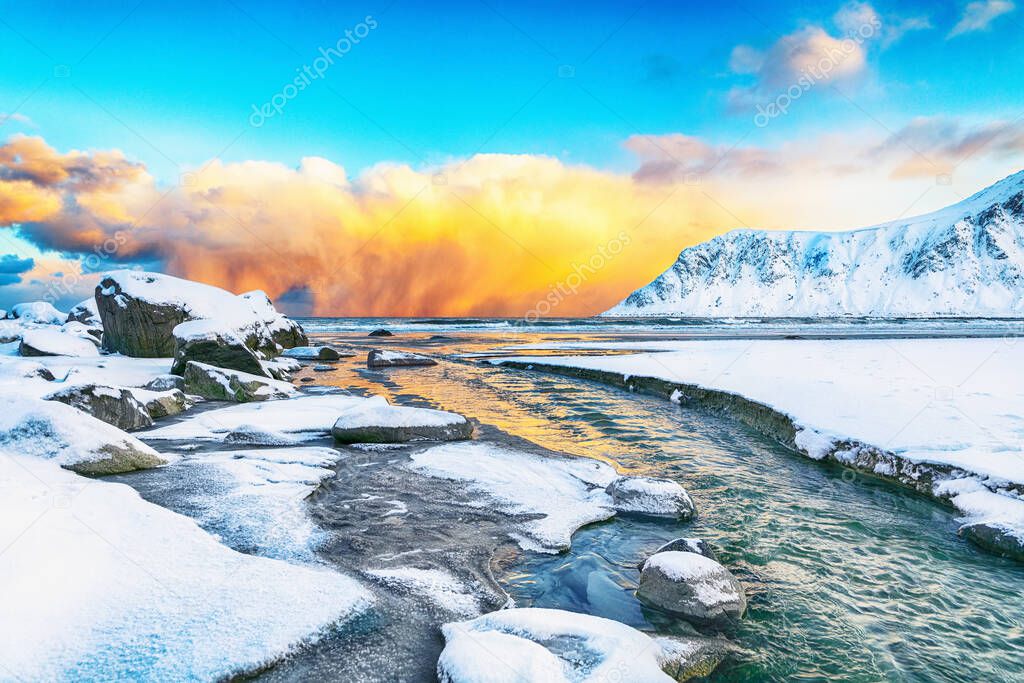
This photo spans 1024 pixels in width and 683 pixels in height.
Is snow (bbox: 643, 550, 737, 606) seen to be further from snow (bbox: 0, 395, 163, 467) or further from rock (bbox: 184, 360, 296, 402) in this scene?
rock (bbox: 184, 360, 296, 402)

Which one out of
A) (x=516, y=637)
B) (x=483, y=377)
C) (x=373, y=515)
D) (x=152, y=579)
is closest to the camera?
(x=516, y=637)

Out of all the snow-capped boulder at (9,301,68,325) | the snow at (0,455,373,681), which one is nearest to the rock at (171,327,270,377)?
the snow at (0,455,373,681)

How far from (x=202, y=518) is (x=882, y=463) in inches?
349

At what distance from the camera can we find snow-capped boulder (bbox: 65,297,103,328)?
28431mm

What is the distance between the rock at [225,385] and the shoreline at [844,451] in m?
10.9

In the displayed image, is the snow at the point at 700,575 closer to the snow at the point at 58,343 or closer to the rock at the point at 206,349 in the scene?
the rock at the point at 206,349

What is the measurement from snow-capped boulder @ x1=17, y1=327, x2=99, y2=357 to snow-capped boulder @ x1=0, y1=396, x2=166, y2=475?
13.8 metres

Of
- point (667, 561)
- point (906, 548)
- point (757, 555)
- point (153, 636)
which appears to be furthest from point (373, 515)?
point (906, 548)

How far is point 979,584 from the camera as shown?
459 cm

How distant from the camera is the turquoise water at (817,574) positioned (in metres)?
3.61

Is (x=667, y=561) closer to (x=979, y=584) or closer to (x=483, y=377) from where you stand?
(x=979, y=584)

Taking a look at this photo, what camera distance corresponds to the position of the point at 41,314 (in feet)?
126

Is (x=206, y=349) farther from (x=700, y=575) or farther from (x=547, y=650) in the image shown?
(x=700, y=575)

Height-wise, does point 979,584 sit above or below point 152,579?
above
